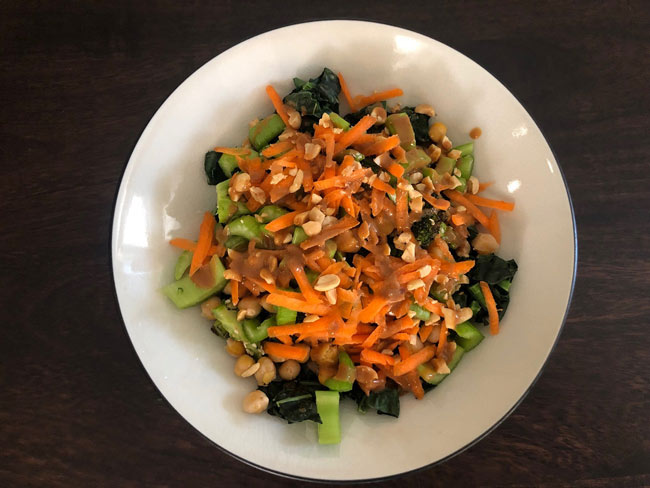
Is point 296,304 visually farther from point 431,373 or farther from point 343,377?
point 431,373

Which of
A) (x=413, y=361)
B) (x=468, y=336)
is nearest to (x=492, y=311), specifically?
(x=468, y=336)

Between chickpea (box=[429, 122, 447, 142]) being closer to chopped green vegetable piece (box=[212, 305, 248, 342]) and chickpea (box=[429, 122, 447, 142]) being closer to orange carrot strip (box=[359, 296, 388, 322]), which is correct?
orange carrot strip (box=[359, 296, 388, 322])

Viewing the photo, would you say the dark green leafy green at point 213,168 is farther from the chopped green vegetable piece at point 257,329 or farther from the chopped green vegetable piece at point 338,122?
the chopped green vegetable piece at point 257,329

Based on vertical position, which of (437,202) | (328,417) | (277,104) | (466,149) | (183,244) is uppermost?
(277,104)

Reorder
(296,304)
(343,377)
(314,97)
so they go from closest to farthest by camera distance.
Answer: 1. (296,304)
2. (343,377)
3. (314,97)

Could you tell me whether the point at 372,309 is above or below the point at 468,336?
above

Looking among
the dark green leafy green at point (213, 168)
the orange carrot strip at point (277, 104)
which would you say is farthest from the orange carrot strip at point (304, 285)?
the orange carrot strip at point (277, 104)

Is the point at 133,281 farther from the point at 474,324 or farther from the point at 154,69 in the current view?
the point at 474,324
